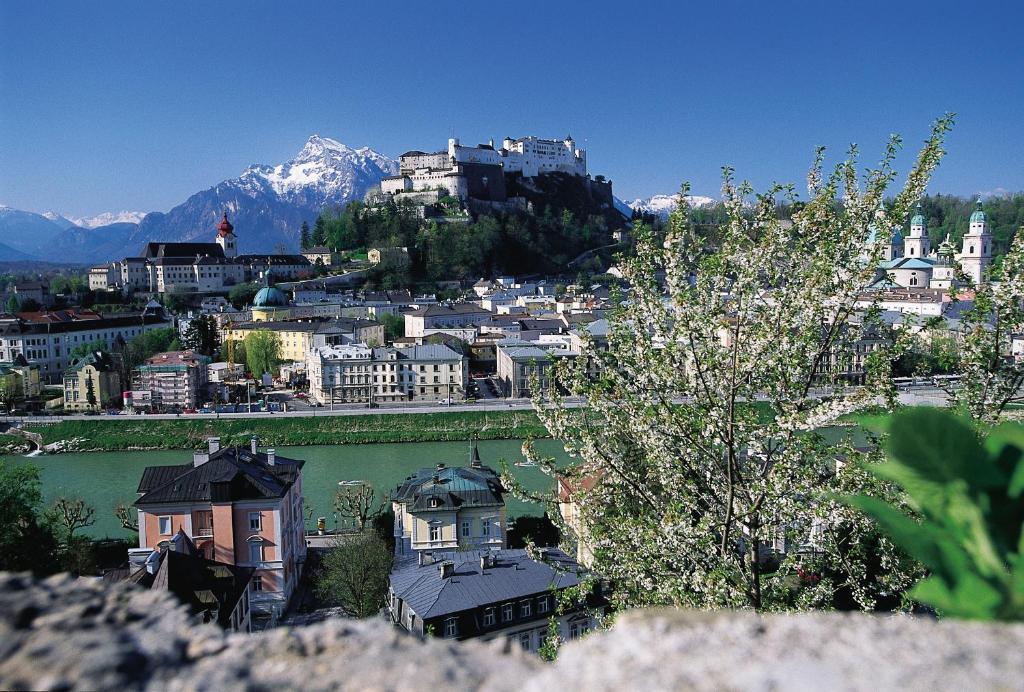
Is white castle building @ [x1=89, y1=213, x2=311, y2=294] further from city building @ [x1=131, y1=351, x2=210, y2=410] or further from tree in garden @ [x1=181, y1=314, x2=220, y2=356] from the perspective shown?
city building @ [x1=131, y1=351, x2=210, y2=410]

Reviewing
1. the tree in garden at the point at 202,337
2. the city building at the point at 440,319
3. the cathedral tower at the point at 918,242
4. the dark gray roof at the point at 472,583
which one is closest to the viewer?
the dark gray roof at the point at 472,583

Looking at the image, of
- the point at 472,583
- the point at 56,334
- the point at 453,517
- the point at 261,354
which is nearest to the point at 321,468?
the point at 453,517

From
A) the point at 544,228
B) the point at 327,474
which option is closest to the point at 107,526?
the point at 327,474

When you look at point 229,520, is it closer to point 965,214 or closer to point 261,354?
point 261,354

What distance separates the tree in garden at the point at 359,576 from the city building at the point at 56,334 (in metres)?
25.3

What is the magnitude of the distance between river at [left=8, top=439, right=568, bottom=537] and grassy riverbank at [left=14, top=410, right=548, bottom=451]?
1.33 feet

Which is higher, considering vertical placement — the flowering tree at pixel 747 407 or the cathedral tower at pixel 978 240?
the cathedral tower at pixel 978 240

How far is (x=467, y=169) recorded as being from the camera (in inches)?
2240

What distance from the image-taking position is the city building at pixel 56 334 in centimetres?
3031

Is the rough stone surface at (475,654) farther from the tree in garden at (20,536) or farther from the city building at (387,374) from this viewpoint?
the city building at (387,374)

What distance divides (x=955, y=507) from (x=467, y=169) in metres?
57.7

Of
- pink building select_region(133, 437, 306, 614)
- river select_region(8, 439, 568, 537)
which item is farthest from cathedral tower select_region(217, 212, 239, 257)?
pink building select_region(133, 437, 306, 614)

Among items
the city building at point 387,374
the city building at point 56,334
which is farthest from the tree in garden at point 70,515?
the city building at point 56,334

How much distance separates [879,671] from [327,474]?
17625 millimetres
